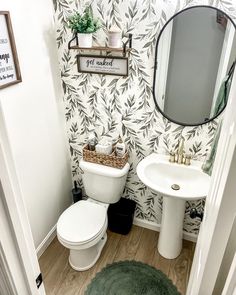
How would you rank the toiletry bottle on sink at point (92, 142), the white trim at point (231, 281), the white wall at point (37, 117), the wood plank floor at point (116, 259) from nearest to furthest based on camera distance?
the white trim at point (231, 281) → the white wall at point (37, 117) → the wood plank floor at point (116, 259) → the toiletry bottle on sink at point (92, 142)

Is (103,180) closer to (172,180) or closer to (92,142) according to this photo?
(92,142)

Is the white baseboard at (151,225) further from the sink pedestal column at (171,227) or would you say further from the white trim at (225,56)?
the white trim at (225,56)

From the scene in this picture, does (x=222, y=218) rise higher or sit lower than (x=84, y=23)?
lower

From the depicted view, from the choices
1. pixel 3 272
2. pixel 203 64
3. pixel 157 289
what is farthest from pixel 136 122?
pixel 3 272

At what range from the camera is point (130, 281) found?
183cm

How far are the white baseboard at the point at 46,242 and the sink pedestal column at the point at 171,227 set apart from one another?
948 millimetres

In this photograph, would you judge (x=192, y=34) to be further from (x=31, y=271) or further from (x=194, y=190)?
(x=31, y=271)

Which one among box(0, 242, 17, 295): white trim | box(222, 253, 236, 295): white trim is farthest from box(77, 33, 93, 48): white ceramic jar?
box(222, 253, 236, 295): white trim

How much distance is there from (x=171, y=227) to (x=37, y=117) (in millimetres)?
1310

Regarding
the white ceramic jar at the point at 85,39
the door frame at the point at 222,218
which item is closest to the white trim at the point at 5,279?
the door frame at the point at 222,218

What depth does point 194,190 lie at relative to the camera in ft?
5.51

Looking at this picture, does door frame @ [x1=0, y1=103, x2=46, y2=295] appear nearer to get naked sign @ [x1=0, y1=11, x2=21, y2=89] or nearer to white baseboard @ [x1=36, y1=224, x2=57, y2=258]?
get naked sign @ [x1=0, y1=11, x2=21, y2=89]

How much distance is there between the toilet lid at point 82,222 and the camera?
67.2 inches

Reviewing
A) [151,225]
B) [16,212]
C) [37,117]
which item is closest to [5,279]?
[16,212]
